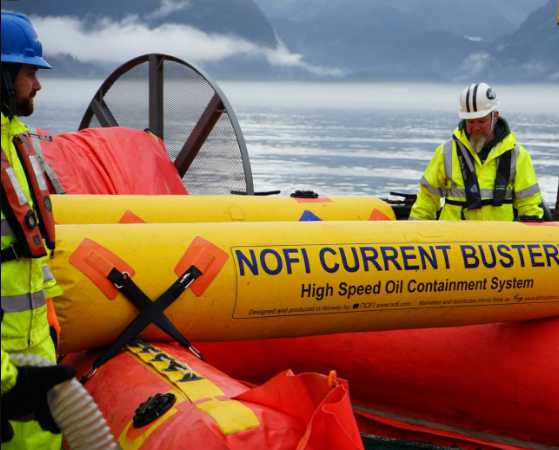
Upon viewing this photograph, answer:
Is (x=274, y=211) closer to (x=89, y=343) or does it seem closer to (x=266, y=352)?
(x=266, y=352)

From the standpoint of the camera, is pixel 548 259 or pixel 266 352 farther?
pixel 266 352

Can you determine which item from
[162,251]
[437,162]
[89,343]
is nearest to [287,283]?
[162,251]

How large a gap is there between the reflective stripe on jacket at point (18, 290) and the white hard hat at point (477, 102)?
3000 millimetres

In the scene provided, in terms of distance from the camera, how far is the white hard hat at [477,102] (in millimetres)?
5125

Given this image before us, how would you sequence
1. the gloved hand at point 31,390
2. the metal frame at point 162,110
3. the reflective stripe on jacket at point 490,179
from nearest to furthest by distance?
the gloved hand at point 31,390
the reflective stripe on jacket at point 490,179
the metal frame at point 162,110

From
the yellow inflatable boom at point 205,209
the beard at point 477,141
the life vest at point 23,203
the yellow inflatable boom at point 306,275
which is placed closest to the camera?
the life vest at point 23,203

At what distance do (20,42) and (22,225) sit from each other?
1.78 ft

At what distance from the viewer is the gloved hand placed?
224 cm

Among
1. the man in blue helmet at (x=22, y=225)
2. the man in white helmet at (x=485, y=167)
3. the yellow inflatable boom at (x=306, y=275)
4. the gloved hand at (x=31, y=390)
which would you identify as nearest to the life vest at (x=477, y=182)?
the man in white helmet at (x=485, y=167)

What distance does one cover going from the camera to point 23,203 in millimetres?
→ 2574

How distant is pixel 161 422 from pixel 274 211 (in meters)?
2.24

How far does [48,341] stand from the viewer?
2.86m

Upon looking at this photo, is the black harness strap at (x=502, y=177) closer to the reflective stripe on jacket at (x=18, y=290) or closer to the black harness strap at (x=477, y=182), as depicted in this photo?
the black harness strap at (x=477, y=182)

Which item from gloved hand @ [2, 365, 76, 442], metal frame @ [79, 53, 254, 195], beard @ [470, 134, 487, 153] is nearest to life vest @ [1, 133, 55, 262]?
gloved hand @ [2, 365, 76, 442]
